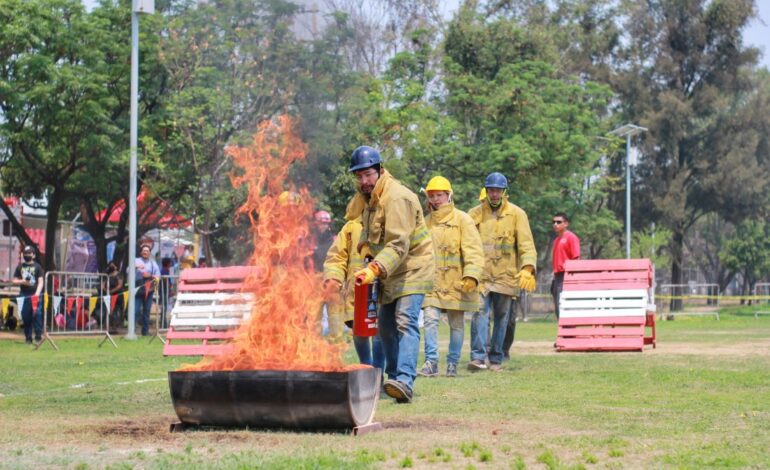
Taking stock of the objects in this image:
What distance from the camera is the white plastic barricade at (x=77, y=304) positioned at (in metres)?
22.6

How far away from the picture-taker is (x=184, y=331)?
59.9 ft

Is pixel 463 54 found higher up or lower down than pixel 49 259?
higher up

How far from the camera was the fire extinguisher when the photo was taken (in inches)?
383

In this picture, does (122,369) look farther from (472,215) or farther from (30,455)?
(30,455)

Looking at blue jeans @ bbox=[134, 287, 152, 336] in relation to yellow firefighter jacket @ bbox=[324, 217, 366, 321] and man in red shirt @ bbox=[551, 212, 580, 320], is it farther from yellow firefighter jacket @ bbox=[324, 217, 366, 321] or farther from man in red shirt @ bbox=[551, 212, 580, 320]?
yellow firefighter jacket @ bbox=[324, 217, 366, 321]

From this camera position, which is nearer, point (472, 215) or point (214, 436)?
point (214, 436)

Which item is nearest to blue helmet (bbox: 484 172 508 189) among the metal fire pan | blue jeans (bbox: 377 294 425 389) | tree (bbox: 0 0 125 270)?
blue jeans (bbox: 377 294 425 389)

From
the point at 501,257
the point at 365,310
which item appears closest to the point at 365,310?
the point at 365,310

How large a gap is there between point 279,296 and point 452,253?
4.83m

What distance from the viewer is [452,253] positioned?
13.4 meters

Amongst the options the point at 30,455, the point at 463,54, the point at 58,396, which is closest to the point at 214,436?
the point at 30,455

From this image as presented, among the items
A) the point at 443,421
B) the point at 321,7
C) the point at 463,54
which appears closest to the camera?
the point at 443,421

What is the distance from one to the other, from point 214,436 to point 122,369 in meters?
7.58

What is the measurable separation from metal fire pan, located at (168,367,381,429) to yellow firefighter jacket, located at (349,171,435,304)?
141 centimetres
